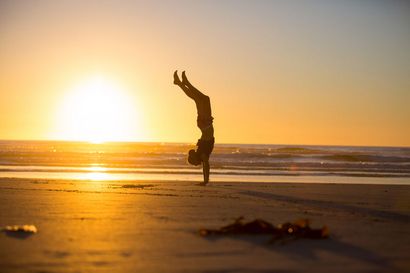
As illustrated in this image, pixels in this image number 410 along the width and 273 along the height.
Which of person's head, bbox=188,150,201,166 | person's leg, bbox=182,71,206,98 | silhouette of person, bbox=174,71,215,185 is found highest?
person's leg, bbox=182,71,206,98

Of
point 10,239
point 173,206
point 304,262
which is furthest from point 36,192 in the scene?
point 304,262

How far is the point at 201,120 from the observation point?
536 inches

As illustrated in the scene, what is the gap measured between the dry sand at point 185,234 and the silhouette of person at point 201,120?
246 centimetres

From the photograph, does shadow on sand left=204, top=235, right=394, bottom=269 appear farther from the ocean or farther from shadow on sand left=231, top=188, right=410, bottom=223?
the ocean

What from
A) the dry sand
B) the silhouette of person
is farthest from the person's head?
the dry sand

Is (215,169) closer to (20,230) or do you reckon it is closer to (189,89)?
(189,89)

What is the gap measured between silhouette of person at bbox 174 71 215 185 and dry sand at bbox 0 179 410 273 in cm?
246

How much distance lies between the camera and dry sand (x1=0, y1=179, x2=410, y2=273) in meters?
4.95

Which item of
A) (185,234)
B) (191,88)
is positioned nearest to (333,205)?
(185,234)

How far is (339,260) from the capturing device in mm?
5160

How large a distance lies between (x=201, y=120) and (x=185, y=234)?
24.2 feet

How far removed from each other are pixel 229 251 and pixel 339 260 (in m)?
1.07

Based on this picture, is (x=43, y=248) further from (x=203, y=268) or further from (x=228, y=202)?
(x=228, y=202)

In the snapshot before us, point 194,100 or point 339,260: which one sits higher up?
point 194,100
